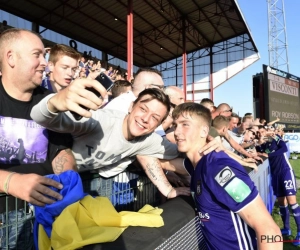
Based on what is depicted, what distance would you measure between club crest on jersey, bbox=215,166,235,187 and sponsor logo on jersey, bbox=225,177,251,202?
0.03 meters

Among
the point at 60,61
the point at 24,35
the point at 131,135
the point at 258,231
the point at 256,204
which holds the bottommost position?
the point at 258,231

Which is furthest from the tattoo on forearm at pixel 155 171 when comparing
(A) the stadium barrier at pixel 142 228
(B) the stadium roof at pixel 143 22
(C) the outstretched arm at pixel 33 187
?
(B) the stadium roof at pixel 143 22

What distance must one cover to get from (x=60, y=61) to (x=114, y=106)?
32.4 inches

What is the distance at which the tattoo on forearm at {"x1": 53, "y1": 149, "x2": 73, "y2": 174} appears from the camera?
1.86 meters

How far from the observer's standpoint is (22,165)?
1756 millimetres

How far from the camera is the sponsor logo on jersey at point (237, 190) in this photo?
1.55 meters

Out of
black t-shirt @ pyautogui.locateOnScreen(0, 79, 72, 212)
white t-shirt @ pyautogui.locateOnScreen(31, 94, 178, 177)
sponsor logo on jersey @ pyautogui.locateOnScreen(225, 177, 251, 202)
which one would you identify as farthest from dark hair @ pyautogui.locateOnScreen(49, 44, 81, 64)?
sponsor logo on jersey @ pyautogui.locateOnScreen(225, 177, 251, 202)

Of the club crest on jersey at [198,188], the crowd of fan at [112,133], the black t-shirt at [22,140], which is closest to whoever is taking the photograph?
the crowd of fan at [112,133]

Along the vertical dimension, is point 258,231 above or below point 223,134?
below

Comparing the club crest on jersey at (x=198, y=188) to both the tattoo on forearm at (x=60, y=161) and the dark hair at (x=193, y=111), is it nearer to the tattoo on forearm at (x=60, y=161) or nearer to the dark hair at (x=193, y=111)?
the dark hair at (x=193, y=111)

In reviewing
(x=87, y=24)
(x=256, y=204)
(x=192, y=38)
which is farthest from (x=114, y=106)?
(x=192, y=38)

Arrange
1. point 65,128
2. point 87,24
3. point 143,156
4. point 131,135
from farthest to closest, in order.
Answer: point 87,24, point 143,156, point 131,135, point 65,128

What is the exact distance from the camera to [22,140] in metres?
1.77

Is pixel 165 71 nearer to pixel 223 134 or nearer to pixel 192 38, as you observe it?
pixel 192 38
